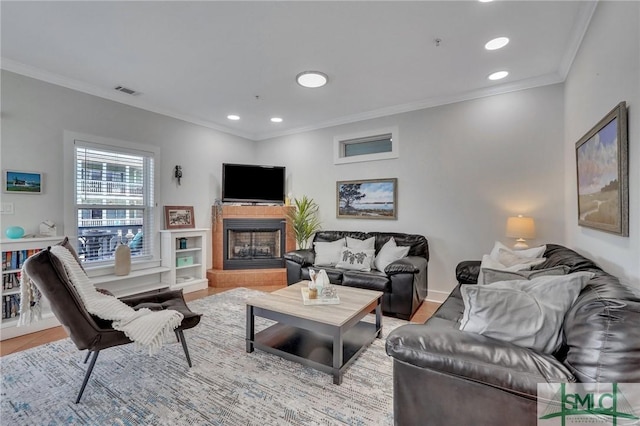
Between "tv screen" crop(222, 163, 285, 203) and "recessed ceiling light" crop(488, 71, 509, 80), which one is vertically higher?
"recessed ceiling light" crop(488, 71, 509, 80)

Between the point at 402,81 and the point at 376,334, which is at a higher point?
the point at 402,81

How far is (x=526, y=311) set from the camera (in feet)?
4.39

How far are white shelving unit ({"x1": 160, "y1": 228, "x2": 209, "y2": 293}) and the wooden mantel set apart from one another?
23cm

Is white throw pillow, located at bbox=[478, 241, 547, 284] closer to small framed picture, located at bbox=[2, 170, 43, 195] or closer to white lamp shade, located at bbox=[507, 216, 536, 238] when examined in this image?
white lamp shade, located at bbox=[507, 216, 536, 238]

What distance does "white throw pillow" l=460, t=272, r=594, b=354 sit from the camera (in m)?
1.30


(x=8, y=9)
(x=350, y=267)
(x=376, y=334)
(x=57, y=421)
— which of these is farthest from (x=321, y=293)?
(x=8, y=9)

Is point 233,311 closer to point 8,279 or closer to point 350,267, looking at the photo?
point 350,267

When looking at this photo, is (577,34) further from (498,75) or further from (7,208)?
(7,208)

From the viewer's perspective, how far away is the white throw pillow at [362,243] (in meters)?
4.02

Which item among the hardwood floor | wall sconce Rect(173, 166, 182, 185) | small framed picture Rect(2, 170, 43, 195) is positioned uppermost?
wall sconce Rect(173, 166, 182, 185)

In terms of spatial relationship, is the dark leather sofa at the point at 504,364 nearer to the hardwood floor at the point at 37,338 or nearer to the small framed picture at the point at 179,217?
the hardwood floor at the point at 37,338

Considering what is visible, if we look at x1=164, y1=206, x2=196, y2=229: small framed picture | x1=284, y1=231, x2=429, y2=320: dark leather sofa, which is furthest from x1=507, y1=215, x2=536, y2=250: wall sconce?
x1=164, y1=206, x2=196, y2=229: small framed picture

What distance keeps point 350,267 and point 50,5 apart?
150 inches

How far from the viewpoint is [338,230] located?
4887 millimetres
